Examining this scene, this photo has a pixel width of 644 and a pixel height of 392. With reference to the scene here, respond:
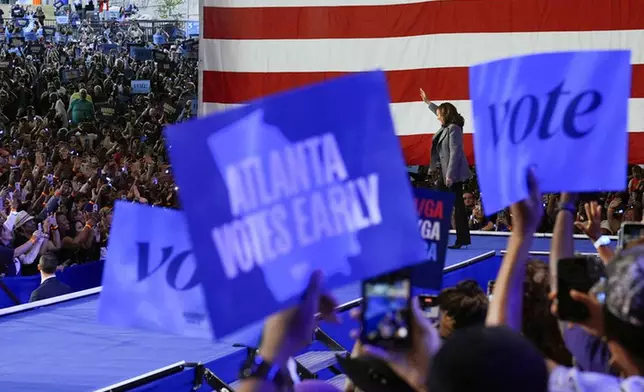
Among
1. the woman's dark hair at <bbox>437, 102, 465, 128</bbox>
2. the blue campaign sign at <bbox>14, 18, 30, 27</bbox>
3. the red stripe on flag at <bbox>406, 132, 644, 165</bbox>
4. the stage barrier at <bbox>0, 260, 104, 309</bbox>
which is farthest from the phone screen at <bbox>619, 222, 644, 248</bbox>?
the blue campaign sign at <bbox>14, 18, 30, 27</bbox>

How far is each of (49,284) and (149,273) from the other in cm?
467

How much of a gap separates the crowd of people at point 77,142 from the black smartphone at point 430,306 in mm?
6209

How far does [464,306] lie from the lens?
326 cm

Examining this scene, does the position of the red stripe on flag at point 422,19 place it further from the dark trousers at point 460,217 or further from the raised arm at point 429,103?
the dark trousers at point 460,217

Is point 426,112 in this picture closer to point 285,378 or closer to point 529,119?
point 529,119

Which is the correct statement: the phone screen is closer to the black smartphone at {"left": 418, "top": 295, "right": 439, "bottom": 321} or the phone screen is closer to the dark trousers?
the black smartphone at {"left": 418, "top": 295, "right": 439, "bottom": 321}

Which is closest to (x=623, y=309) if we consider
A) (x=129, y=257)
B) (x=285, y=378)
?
(x=285, y=378)

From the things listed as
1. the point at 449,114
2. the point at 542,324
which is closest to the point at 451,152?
the point at 449,114

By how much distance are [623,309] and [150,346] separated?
4398mm

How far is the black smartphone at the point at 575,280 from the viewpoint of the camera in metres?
2.15

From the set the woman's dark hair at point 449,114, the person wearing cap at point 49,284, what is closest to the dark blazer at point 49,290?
the person wearing cap at point 49,284

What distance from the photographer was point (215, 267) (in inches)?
85.0

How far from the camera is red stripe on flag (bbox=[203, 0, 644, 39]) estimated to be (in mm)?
9695

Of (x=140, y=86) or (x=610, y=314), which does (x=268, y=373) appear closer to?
(x=610, y=314)
